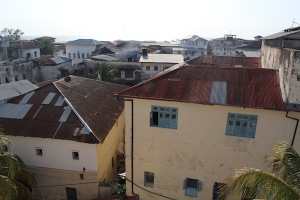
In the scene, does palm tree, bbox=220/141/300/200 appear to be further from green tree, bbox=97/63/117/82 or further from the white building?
Result: the white building

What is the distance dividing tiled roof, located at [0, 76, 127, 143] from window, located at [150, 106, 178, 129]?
497 cm

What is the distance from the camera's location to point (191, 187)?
16250mm

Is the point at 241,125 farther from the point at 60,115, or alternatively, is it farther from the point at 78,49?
the point at 78,49

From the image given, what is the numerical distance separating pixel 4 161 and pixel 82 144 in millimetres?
5492

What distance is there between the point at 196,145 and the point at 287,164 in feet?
22.8

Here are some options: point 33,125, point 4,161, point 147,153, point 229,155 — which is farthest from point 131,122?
point 33,125

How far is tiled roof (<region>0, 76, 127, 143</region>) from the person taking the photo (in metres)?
18.7

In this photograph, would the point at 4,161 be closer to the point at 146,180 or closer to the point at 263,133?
the point at 146,180

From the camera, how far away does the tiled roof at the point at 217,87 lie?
1372 centimetres

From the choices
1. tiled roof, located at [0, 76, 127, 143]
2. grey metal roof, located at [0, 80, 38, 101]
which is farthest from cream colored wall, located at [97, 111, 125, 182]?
grey metal roof, located at [0, 80, 38, 101]

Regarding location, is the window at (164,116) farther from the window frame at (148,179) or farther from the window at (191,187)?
the window at (191,187)

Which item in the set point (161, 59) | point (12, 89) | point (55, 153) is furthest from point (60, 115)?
point (161, 59)

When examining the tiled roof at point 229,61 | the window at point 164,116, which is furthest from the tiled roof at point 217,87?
the tiled roof at point 229,61

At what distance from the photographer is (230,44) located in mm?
96062
